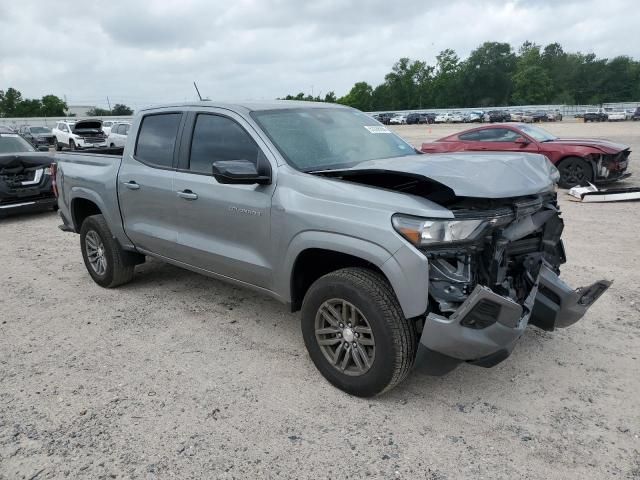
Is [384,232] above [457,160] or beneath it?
beneath

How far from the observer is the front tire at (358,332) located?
304cm

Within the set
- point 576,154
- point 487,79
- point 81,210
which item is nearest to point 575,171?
point 576,154

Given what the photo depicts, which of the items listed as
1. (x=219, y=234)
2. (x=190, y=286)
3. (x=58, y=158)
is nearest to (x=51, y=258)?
(x=58, y=158)

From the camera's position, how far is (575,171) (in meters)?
11.1

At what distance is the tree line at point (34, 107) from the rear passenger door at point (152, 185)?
71880 mm

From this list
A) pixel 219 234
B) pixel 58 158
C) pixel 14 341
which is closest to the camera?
pixel 219 234

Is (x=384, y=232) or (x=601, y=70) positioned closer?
(x=384, y=232)

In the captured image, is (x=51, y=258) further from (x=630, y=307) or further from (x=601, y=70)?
(x=601, y=70)

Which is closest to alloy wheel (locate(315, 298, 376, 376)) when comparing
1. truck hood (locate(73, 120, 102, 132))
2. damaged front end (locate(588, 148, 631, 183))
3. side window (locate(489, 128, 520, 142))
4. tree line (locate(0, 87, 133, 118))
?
damaged front end (locate(588, 148, 631, 183))

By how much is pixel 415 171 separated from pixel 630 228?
19.3 ft

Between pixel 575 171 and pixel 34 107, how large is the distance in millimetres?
79817

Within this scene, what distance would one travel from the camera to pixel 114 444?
2.98m

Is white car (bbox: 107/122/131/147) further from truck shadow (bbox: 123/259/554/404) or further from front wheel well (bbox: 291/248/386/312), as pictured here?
front wheel well (bbox: 291/248/386/312)

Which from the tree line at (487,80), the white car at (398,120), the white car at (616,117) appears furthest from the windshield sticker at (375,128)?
the tree line at (487,80)
